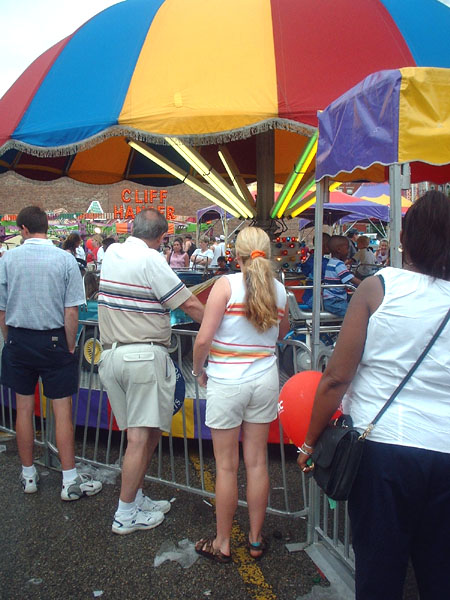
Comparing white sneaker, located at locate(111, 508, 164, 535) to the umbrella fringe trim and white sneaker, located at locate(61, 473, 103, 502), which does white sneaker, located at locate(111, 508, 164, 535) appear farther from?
the umbrella fringe trim

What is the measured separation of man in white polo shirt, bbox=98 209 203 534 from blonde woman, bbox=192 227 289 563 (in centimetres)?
39

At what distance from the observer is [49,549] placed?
114 inches

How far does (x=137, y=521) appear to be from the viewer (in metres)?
3.08

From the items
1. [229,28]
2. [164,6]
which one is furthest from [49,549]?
[164,6]

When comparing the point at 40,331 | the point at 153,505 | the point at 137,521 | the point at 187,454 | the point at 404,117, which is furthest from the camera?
the point at 187,454

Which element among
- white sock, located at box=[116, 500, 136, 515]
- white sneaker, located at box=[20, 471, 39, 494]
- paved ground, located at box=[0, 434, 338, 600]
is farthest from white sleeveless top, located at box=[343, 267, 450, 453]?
white sneaker, located at box=[20, 471, 39, 494]

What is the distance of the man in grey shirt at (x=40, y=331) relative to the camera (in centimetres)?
340

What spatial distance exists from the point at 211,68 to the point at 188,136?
2.07 ft

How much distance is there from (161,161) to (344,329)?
15.1 ft

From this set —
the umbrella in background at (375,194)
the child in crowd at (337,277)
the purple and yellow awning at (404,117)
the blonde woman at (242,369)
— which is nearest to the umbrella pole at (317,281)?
the blonde woman at (242,369)

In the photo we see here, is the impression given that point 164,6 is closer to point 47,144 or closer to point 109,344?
point 47,144

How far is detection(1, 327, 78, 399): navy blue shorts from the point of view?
135 inches

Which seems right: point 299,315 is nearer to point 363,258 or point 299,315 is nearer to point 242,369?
point 242,369

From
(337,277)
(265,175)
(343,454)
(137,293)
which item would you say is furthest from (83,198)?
(343,454)
